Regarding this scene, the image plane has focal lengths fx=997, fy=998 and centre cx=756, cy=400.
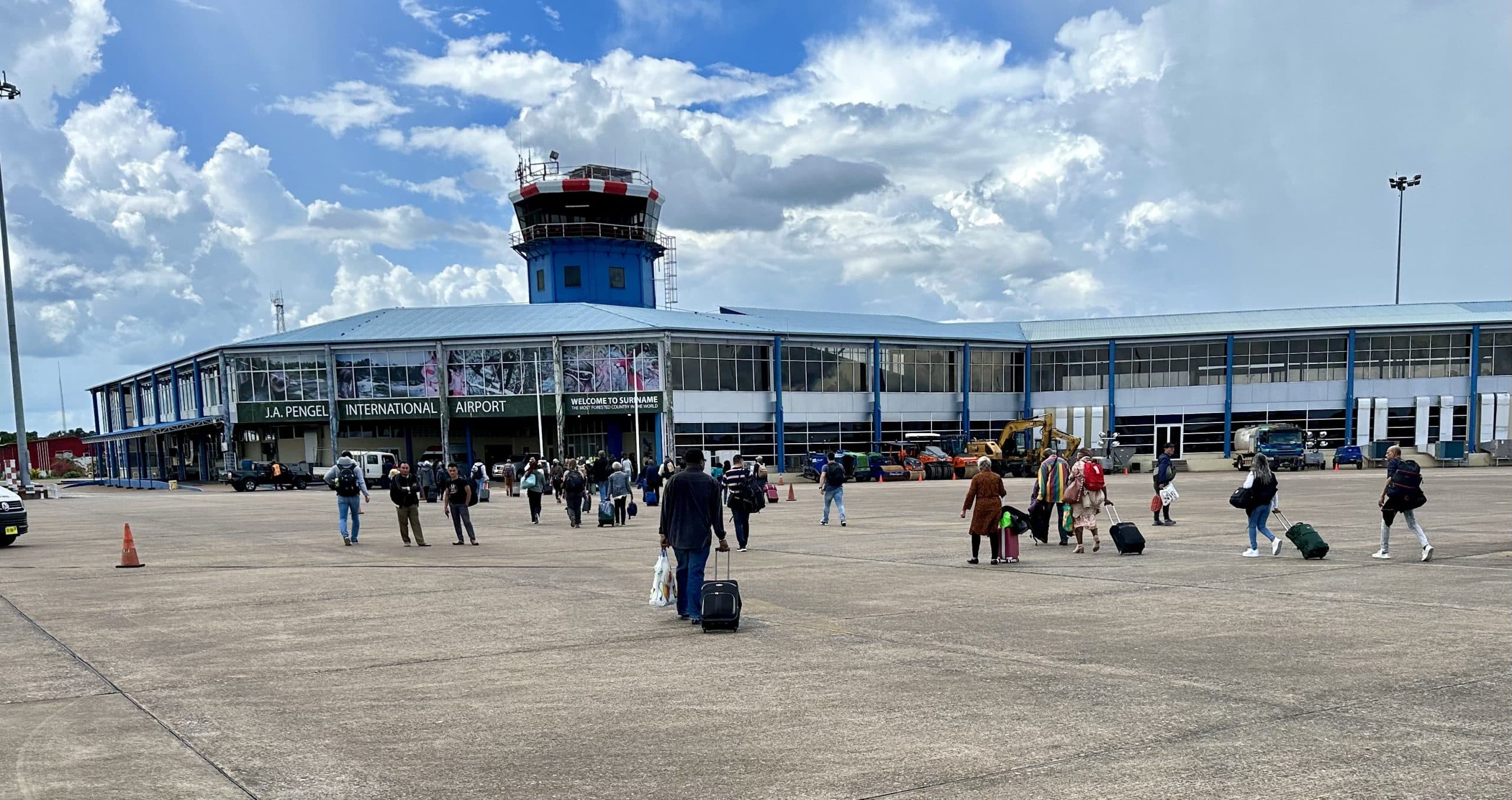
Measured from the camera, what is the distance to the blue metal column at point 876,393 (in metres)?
57.7

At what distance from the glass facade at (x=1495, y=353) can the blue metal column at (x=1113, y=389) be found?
66.9 feet

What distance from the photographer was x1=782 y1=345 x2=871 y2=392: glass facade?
185 ft

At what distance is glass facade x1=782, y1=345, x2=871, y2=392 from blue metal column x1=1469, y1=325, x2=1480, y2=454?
33.9 metres

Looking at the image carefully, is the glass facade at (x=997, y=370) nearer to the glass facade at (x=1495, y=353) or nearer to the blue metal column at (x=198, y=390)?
the glass facade at (x=1495, y=353)

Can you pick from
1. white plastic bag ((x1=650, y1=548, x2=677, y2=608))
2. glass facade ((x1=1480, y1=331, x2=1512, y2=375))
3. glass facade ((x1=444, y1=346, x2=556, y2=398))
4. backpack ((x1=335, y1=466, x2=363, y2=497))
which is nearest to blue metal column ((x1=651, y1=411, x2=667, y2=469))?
glass facade ((x1=444, y1=346, x2=556, y2=398))

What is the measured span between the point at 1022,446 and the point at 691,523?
162ft

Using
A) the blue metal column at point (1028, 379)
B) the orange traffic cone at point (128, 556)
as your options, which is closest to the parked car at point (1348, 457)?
the blue metal column at point (1028, 379)

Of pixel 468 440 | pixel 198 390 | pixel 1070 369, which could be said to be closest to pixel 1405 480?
pixel 468 440

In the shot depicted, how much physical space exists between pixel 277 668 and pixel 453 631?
172 cm

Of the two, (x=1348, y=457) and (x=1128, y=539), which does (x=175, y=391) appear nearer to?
(x=1128, y=539)

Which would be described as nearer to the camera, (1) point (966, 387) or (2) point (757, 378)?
(2) point (757, 378)

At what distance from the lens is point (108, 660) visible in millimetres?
8109

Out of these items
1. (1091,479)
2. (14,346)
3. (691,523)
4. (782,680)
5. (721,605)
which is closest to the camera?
(782,680)

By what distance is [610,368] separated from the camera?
54.1m
